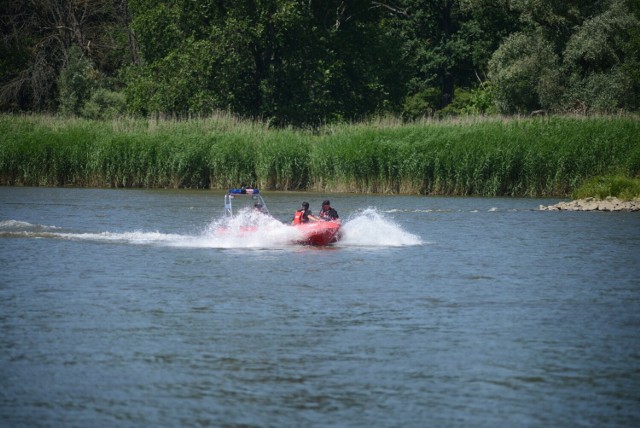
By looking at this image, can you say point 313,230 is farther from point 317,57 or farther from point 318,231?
point 317,57

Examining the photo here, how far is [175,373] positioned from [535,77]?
4455 cm

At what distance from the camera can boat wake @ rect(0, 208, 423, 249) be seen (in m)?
26.4

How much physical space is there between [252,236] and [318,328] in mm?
10936

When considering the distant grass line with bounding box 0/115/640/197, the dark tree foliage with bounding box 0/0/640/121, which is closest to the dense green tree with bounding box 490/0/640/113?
the dark tree foliage with bounding box 0/0/640/121

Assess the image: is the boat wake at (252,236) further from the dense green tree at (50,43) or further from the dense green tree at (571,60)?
the dense green tree at (50,43)

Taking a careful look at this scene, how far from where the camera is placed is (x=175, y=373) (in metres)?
13.3

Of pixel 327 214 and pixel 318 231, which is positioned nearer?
pixel 318 231

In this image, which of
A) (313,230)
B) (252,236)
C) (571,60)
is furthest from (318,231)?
(571,60)

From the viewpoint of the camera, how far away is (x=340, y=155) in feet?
144

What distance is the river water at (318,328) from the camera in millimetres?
11930

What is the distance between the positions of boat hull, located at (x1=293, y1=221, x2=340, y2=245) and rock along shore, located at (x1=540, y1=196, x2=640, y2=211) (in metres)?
13.1

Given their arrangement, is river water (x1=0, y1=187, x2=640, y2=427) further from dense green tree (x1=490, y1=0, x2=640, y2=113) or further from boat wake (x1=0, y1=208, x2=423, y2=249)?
dense green tree (x1=490, y1=0, x2=640, y2=113)

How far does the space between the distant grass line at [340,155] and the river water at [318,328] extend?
1247cm

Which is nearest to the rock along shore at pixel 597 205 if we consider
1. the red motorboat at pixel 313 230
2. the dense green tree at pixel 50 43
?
the red motorboat at pixel 313 230
